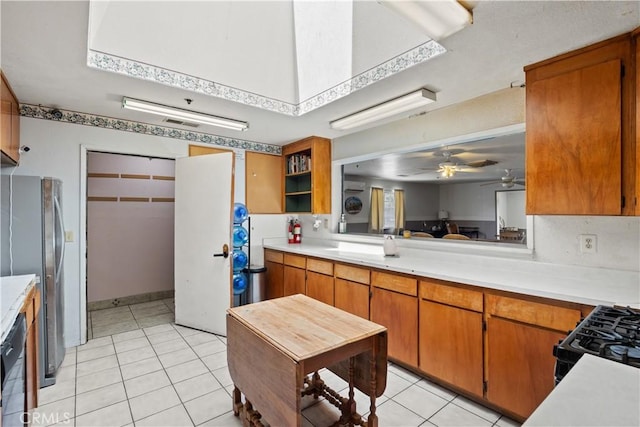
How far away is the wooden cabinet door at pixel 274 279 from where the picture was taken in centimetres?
391

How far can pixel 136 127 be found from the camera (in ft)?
10.9

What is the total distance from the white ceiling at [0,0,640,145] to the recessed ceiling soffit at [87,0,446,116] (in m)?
0.01

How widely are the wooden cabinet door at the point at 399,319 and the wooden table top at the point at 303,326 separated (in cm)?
75

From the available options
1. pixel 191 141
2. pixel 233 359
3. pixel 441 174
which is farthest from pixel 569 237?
pixel 191 141

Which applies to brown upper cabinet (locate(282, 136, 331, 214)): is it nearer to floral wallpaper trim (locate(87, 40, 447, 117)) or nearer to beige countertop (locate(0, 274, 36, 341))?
floral wallpaper trim (locate(87, 40, 447, 117))

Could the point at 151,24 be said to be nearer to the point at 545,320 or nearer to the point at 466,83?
the point at 466,83

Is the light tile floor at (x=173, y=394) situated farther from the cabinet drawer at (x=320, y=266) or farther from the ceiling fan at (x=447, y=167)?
the ceiling fan at (x=447, y=167)

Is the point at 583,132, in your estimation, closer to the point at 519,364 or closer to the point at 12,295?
the point at 519,364

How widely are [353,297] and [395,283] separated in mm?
543

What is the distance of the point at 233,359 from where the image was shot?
1.92 meters

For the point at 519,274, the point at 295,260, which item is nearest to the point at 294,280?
the point at 295,260

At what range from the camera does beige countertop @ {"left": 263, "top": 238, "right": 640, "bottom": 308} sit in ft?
5.52

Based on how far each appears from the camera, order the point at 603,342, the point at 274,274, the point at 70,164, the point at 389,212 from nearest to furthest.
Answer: the point at 603,342
the point at 70,164
the point at 389,212
the point at 274,274

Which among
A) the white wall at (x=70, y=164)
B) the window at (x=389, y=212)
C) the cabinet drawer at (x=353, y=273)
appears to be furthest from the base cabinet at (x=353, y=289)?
the white wall at (x=70, y=164)
